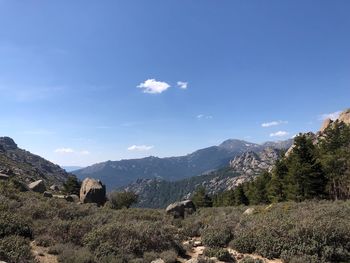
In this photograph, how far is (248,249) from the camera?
14.1 metres

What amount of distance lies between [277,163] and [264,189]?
27.6 feet

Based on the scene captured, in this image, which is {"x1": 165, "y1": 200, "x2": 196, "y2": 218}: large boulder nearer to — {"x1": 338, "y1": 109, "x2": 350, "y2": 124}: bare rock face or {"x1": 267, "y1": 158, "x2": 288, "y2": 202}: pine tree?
{"x1": 267, "y1": 158, "x2": 288, "y2": 202}: pine tree

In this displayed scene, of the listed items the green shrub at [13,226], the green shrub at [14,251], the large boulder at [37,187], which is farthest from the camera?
the large boulder at [37,187]

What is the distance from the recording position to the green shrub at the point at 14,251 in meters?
10.3

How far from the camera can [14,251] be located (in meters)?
10.8

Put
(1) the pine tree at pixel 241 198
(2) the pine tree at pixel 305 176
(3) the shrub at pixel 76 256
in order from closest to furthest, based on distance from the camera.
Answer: (3) the shrub at pixel 76 256
(2) the pine tree at pixel 305 176
(1) the pine tree at pixel 241 198

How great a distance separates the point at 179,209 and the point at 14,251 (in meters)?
26.7

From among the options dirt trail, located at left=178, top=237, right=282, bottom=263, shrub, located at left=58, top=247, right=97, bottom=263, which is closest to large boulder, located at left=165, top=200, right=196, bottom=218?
dirt trail, located at left=178, top=237, right=282, bottom=263

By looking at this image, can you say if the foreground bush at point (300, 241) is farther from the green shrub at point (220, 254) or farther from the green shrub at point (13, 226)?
the green shrub at point (13, 226)

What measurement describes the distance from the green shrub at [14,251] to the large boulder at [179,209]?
76.9ft

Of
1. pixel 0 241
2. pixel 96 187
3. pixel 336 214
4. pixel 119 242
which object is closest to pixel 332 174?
pixel 336 214

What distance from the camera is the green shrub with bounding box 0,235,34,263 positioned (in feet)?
33.8

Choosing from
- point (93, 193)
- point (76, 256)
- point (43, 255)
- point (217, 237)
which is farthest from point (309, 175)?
point (43, 255)

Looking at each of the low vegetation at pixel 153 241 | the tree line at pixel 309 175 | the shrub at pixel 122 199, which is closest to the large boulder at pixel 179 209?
the tree line at pixel 309 175
